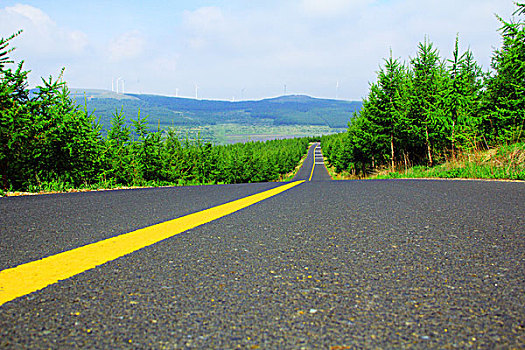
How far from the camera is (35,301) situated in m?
1.49

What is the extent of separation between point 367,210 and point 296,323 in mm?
2812

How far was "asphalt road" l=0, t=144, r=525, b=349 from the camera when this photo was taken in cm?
121

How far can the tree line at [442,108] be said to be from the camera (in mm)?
15430

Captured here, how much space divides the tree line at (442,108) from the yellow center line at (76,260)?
11789 mm

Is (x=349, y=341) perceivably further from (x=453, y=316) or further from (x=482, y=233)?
(x=482, y=233)

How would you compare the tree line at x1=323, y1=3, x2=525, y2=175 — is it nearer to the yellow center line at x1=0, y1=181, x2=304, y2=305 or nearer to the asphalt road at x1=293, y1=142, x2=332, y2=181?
the yellow center line at x1=0, y1=181, x2=304, y2=305

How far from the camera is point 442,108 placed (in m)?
18.6

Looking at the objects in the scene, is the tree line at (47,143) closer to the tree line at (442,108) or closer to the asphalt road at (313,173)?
the tree line at (442,108)

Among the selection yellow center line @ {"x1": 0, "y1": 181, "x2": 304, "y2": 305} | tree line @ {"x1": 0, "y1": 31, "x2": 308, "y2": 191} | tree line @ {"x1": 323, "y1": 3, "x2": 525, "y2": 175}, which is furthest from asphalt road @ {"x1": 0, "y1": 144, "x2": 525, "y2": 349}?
tree line @ {"x1": 323, "y1": 3, "x2": 525, "y2": 175}

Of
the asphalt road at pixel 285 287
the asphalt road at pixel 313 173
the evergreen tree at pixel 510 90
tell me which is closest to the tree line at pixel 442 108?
the evergreen tree at pixel 510 90

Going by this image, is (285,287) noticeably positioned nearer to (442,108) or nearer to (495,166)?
(495,166)

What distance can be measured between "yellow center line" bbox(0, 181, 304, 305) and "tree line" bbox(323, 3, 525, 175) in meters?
11.8

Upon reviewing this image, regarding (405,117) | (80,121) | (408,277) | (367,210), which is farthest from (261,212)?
(405,117)

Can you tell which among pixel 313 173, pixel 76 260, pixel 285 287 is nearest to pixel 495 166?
pixel 285 287
